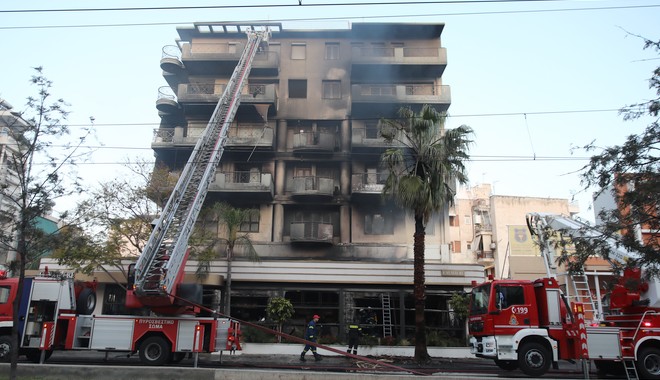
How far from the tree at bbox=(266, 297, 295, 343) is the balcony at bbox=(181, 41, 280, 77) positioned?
54.8ft

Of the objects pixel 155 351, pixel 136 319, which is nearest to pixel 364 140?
pixel 136 319

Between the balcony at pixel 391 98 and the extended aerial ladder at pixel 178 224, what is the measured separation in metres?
9.30

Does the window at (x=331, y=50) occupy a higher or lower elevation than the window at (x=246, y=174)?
higher

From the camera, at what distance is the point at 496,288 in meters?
16.7

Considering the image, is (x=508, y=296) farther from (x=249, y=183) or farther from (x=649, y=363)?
(x=249, y=183)

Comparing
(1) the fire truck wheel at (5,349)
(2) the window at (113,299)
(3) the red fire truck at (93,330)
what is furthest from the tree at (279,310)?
(1) the fire truck wheel at (5,349)

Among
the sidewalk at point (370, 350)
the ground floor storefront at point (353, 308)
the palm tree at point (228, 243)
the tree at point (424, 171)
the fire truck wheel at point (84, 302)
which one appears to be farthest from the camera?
the ground floor storefront at point (353, 308)

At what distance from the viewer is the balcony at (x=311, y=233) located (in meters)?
29.8

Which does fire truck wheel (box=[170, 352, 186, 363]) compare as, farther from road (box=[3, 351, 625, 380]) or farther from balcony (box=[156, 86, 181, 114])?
balcony (box=[156, 86, 181, 114])

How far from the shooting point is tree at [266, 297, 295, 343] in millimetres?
23766

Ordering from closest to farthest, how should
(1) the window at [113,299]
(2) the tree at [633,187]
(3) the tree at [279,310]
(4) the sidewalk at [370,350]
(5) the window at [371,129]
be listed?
(2) the tree at [633,187]
(4) the sidewalk at [370,350]
(3) the tree at [279,310]
(1) the window at [113,299]
(5) the window at [371,129]

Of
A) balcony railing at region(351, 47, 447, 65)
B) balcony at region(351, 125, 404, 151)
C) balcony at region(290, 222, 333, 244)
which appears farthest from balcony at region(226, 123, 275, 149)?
balcony railing at region(351, 47, 447, 65)

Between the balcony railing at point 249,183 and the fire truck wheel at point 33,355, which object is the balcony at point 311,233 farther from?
the fire truck wheel at point 33,355

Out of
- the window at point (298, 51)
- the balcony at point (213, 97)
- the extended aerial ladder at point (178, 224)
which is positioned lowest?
the extended aerial ladder at point (178, 224)
